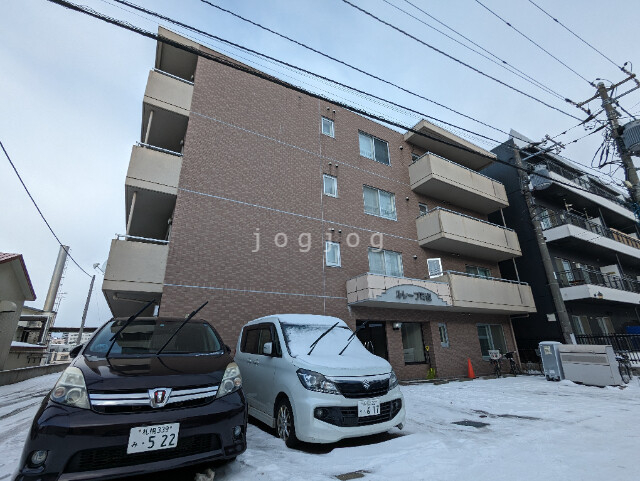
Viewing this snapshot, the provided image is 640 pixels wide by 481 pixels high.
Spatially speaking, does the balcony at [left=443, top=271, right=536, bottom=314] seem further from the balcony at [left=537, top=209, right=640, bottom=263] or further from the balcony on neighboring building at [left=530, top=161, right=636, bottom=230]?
the balcony on neighboring building at [left=530, top=161, right=636, bottom=230]

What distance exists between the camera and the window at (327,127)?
15.3 meters

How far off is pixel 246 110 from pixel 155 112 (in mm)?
3504

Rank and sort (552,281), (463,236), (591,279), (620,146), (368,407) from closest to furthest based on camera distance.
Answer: (368,407)
(620,146)
(552,281)
(463,236)
(591,279)

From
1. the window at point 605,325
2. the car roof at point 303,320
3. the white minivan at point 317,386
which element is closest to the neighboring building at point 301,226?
the car roof at point 303,320

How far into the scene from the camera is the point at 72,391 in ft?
8.90

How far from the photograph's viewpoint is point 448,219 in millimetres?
14727

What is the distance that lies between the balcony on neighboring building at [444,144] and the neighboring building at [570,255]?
1612 mm

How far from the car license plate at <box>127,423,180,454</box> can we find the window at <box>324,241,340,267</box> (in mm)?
10068

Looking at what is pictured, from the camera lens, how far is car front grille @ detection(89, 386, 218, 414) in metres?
2.66

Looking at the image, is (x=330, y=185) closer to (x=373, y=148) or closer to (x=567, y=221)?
(x=373, y=148)

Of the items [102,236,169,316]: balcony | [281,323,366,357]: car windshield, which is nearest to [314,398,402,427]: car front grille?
[281,323,366,357]: car windshield

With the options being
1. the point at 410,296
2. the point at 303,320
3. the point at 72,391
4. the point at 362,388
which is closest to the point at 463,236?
the point at 410,296

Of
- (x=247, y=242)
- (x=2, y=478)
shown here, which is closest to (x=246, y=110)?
(x=247, y=242)

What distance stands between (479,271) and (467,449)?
14988 millimetres
